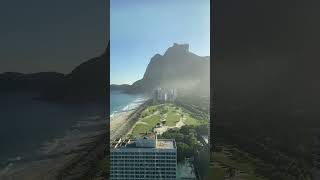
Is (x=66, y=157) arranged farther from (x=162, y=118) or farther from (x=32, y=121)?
(x=162, y=118)

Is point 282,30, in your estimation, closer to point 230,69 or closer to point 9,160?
point 230,69

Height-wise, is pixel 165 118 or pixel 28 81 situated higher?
pixel 28 81

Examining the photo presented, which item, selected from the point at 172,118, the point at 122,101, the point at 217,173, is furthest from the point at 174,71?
the point at 217,173

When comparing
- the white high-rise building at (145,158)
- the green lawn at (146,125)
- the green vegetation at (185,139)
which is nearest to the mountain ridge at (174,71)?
the green lawn at (146,125)

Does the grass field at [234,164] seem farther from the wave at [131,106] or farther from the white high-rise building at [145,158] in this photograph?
the wave at [131,106]

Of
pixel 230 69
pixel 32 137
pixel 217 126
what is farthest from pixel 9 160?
pixel 230 69

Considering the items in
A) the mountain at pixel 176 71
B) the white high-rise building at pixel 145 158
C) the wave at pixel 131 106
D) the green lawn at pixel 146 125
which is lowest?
the white high-rise building at pixel 145 158
